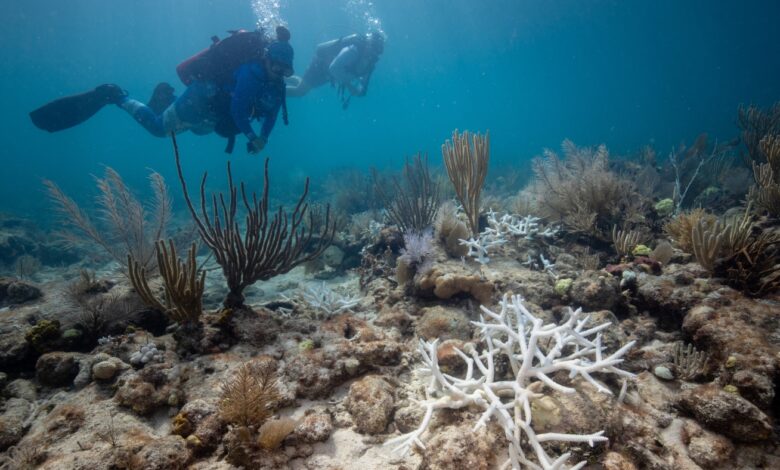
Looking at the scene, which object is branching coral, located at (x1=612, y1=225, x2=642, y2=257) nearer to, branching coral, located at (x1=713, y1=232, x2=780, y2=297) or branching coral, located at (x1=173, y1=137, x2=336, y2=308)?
branching coral, located at (x1=713, y1=232, x2=780, y2=297)

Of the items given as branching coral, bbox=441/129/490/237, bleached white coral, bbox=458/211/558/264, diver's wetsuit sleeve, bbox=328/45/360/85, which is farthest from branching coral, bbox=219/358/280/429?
diver's wetsuit sleeve, bbox=328/45/360/85

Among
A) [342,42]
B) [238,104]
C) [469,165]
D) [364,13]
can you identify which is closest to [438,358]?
[469,165]

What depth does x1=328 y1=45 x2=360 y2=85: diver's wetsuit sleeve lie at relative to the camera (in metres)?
13.8

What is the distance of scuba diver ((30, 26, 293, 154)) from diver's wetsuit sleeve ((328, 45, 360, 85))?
6.67 meters

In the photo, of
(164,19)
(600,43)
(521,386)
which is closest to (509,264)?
(521,386)

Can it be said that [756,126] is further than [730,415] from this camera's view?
Yes

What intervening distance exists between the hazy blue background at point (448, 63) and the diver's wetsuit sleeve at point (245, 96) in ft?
61.6

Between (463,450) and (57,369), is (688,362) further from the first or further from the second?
(57,369)

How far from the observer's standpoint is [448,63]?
8275 centimetres

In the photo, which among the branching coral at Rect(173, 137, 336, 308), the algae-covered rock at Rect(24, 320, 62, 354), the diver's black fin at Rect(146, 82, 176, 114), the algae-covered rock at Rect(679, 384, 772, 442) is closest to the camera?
the algae-covered rock at Rect(679, 384, 772, 442)

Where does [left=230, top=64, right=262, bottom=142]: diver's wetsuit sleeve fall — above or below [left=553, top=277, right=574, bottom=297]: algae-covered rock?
above

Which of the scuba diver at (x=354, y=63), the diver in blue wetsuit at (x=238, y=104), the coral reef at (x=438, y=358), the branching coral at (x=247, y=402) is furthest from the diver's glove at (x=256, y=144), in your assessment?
the scuba diver at (x=354, y=63)

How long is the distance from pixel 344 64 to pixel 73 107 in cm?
922

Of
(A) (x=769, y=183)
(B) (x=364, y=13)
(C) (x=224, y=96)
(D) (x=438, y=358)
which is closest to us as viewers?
(D) (x=438, y=358)
